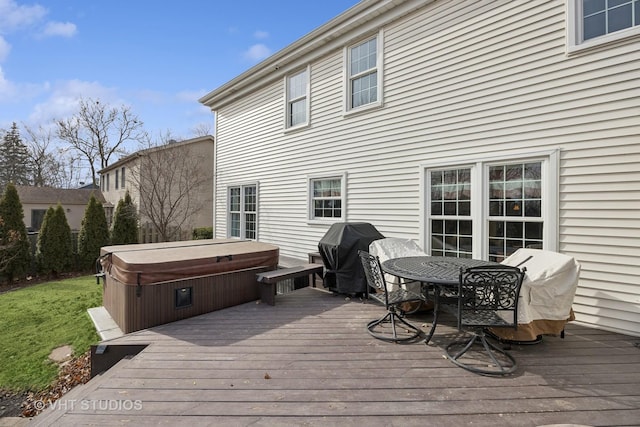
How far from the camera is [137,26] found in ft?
26.5

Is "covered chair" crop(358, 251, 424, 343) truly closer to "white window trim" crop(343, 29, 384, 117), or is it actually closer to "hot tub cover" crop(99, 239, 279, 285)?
"hot tub cover" crop(99, 239, 279, 285)

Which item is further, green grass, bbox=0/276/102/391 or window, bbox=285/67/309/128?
window, bbox=285/67/309/128

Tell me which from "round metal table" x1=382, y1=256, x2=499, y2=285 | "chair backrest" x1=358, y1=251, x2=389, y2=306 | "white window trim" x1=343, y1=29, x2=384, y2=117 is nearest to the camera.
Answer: "round metal table" x1=382, y1=256, x2=499, y2=285

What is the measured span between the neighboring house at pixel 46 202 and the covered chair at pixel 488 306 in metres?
21.3

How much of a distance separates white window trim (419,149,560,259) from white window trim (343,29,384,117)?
174 centimetres

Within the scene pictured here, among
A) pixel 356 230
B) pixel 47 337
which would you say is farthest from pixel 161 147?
pixel 356 230

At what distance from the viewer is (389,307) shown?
353 cm

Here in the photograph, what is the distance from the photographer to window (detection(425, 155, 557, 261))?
13.6ft

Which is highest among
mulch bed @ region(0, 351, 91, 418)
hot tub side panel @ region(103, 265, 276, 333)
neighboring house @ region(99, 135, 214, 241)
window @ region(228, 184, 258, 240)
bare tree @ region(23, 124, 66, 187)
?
bare tree @ region(23, 124, 66, 187)

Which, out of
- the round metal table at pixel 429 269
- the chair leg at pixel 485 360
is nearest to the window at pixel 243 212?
the round metal table at pixel 429 269

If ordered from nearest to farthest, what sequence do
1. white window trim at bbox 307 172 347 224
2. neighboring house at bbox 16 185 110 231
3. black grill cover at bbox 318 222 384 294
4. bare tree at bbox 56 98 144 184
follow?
black grill cover at bbox 318 222 384 294, white window trim at bbox 307 172 347 224, neighboring house at bbox 16 185 110 231, bare tree at bbox 56 98 144 184

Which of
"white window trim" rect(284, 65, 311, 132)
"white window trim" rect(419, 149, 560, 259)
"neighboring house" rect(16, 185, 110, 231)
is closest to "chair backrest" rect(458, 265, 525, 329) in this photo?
"white window trim" rect(419, 149, 560, 259)

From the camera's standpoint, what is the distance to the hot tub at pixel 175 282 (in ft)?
12.7

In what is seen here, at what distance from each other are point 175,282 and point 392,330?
287 centimetres
